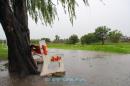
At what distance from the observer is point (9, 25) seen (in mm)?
12016

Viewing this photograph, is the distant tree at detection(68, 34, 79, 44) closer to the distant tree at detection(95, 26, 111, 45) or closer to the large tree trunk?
the distant tree at detection(95, 26, 111, 45)

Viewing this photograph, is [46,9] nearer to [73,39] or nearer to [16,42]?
[16,42]

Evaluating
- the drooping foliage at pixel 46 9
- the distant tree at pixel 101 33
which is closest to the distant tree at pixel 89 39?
the distant tree at pixel 101 33

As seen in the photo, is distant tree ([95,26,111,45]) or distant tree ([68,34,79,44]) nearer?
distant tree ([95,26,111,45])

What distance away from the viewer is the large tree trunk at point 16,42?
12.0 m

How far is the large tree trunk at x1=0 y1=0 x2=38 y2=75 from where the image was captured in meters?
12.0

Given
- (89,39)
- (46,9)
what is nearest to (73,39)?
(89,39)

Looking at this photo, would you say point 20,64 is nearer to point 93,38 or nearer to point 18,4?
point 18,4

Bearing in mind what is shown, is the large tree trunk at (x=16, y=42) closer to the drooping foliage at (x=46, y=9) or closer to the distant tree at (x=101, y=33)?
the drooping foliage at (x=46, y=9)

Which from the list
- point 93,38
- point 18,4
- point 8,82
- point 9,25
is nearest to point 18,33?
point 9,25

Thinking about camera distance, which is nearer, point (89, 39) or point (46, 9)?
point (46, 9)

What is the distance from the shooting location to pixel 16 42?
12445 millimetres

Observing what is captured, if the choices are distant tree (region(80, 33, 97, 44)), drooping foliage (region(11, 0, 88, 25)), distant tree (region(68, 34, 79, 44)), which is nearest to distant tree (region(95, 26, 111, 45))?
distant tree (region(80, 33, 97, 44))

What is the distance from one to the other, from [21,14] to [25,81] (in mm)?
3495
